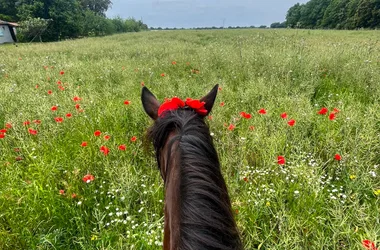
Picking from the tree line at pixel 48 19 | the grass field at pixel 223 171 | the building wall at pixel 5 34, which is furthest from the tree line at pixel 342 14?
the building wall at pixel 5 34

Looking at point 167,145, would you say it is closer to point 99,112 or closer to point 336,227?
point 336,227

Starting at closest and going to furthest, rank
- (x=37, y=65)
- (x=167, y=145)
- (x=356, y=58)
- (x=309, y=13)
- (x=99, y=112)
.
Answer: (x=167, y=145) < (x=99, y=112) < (x=356, y=58) < (x=37, y=65) < (x=309, y=13)

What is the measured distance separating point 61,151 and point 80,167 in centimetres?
30

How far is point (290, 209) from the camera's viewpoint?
165 cm

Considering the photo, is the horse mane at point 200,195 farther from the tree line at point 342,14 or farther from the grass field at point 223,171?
the tree line at point 342,14

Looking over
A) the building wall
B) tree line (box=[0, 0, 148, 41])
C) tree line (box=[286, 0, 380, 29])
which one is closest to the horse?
tree line (box=[286, 0, 380, 29])

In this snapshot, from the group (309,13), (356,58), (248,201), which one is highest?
(309,13)

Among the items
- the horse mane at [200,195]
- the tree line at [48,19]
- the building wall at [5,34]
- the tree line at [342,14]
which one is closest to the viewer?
the horse mane at [200,195]

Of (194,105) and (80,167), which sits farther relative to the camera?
(80,167)

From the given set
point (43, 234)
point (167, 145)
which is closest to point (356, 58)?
point (167, 145)

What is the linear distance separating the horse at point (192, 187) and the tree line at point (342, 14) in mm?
30854

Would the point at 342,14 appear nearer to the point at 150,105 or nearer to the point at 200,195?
the point at 150,105

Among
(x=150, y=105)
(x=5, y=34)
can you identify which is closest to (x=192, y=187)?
(x=150, y=105)

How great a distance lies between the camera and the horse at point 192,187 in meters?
0.66
